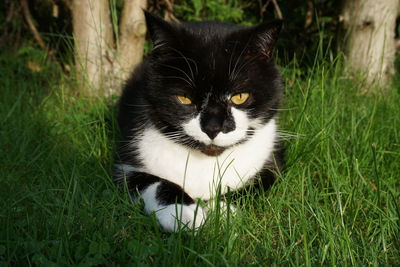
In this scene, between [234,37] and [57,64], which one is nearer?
[234,37]

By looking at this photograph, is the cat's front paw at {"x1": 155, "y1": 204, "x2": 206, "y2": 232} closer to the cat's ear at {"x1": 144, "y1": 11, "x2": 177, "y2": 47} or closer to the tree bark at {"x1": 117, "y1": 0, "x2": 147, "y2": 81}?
the cat's ear at {"x1": 144, "y1": 11, "x2": 177, "y2": 47}

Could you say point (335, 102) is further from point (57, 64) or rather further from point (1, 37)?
point (1, 37)

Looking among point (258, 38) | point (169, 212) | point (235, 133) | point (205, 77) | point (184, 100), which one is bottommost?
point (169, 212)

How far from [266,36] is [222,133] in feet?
1.45

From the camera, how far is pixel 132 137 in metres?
2.29

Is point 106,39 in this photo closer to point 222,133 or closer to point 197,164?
point 197,164

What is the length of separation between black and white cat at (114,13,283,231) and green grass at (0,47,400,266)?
0.14 m

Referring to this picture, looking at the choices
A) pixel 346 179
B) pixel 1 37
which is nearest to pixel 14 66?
pixel 1 37

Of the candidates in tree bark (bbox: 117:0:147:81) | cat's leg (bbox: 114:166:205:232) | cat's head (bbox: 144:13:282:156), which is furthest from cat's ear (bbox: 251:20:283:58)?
tree bark (bbox: 117:0:147:81)

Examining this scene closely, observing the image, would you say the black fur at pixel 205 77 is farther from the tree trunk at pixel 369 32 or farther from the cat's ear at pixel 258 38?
the tree trunk at pixel 369 32

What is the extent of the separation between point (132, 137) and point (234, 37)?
70cm

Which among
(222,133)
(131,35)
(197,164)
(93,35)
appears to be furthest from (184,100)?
(93,35)

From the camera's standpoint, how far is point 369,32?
3.33m

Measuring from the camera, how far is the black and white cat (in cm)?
192
